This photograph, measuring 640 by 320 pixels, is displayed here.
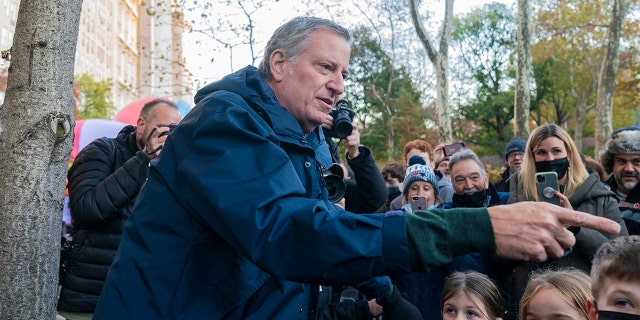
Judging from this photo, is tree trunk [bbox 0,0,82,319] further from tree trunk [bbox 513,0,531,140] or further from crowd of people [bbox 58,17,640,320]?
tree trunk [bbox 513,0,531,140]

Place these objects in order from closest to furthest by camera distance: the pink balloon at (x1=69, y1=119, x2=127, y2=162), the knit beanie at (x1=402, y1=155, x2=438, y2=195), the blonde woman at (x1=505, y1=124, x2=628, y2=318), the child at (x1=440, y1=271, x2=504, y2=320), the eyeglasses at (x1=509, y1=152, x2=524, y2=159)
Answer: the child at (x1=440, y1=271, x2=504, y2=320), the blonde woman at (x1=505, y1=124, x2=628, y2=318), the knit beanie at (x1=402, y1=155, x2=438, y2=195), the eyeglasses at (x1=509, y1=152, x2=524, y2=159), the pink balloon at (x1=69, y1=119, x2=127, y2=162)

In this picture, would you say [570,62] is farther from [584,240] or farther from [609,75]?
[584,240]

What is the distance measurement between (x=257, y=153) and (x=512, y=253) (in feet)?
2.39

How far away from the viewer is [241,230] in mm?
1729

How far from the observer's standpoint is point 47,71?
11.7ft

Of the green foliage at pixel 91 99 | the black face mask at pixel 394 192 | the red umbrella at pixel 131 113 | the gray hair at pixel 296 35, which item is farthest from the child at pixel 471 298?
the green foliage at pixel 91 99

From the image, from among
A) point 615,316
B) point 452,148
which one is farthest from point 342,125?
point 452,148

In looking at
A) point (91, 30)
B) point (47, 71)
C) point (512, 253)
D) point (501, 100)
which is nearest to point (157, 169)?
point (512, 253)

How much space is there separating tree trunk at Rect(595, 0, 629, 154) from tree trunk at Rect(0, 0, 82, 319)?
18.7m

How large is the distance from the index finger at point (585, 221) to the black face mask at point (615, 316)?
0.91m

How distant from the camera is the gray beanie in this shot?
4867 millimetres

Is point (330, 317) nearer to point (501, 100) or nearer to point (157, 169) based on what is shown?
point (157, 169)

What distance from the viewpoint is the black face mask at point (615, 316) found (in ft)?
7.67

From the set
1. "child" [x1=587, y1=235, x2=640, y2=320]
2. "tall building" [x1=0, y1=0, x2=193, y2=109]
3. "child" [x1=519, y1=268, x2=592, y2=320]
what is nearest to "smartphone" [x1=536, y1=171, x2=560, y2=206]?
"child" [x1=519, y1=268, x2=592, y2=320]
